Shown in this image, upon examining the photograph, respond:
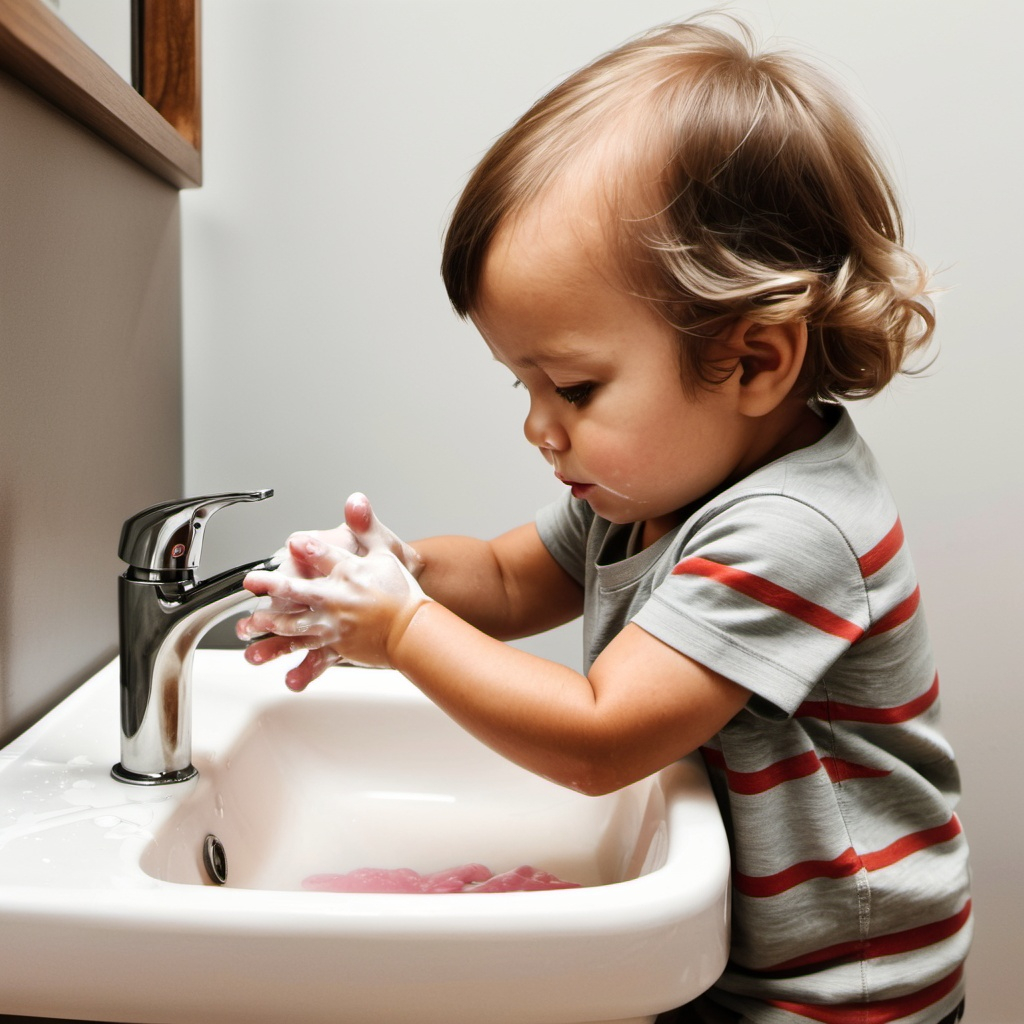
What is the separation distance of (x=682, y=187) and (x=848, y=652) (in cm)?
29

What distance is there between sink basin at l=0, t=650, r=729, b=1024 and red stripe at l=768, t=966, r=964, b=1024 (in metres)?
0.12

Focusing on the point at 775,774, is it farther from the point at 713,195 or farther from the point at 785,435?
the point at 713,195

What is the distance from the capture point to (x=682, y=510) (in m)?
0.72

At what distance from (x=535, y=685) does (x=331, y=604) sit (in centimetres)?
12

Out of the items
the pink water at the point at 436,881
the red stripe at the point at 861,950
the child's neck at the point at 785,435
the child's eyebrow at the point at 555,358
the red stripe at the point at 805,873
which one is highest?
the child's eyebrow at the point at 555,358

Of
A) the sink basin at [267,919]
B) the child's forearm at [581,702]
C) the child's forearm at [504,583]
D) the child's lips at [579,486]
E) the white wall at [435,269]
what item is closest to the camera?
the sink basin at [267,919]

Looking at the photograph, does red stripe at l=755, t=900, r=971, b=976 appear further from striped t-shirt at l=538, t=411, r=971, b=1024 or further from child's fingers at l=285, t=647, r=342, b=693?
child's fingers at l=285, t=647, r=342, b=693

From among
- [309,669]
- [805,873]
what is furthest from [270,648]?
[805,873]

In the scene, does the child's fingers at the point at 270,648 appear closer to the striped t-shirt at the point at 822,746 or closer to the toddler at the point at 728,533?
the toddler at the point at 728,533

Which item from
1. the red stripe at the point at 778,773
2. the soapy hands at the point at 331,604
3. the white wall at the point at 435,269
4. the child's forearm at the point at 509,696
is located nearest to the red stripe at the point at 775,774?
the red stripe at the point at 778,773

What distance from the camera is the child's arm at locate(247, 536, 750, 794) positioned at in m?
0.54

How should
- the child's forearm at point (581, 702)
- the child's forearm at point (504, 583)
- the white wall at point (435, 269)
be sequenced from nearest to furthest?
the child's forearm at point (581, 702), the child's forearm at point (504, 583), the white wall at point (435, 269)

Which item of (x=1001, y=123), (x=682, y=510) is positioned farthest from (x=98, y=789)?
(x=1001, y=123)

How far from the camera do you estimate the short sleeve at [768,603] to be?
55 centimetres
